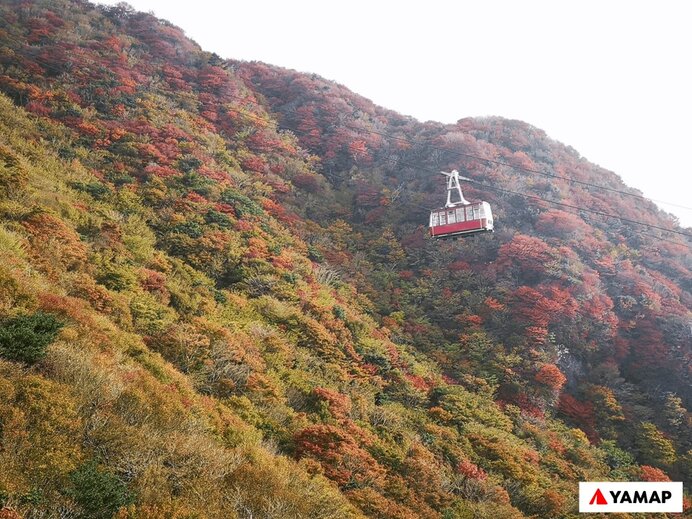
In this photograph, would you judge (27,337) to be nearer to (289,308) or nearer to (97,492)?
(97,492)

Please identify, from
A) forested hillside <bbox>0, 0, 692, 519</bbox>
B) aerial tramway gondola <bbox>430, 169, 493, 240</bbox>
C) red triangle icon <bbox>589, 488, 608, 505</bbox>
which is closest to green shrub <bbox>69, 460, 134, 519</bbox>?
forested hillside <bbox>0, 0, 692, 519</bbox>

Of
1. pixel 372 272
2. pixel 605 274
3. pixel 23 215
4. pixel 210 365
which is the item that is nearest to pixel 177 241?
pixel 23 215

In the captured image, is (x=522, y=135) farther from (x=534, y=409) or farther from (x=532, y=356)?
(x=534, y=409)

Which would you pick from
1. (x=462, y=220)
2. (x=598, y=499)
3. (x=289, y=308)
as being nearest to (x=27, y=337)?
(x=289, y=308)

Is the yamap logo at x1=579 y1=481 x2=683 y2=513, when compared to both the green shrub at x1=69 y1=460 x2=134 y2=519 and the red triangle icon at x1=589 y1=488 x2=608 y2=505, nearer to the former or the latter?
the red triangle icon at x1=589 y1=488 x2=608 y2=505

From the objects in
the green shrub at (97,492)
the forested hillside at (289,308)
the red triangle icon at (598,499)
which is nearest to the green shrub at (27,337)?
the forested hillside at (289,308)

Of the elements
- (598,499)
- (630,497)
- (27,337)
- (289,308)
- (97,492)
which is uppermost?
(27,337)
